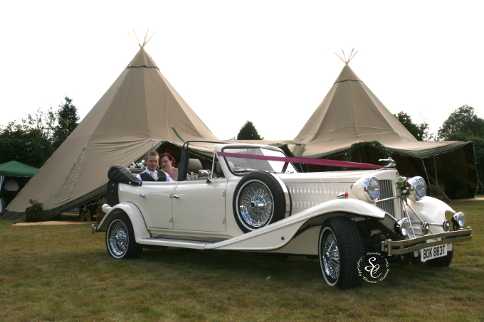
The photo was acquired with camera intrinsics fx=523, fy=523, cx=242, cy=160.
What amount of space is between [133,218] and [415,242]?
4097 millimetres

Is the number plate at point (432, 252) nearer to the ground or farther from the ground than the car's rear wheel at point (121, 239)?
nearer to the ground

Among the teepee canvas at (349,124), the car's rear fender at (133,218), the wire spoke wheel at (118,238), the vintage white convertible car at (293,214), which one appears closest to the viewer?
the vintage white convertible car at (293,214)

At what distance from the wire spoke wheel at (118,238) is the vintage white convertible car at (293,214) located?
0.09 ft

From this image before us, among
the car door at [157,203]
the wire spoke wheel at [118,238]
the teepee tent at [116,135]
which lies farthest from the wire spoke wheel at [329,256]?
the teepee tent at [116,135]

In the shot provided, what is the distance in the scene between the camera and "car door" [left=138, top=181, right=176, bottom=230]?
23.4 feet

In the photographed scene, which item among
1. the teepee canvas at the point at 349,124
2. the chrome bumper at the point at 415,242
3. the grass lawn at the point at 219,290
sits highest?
the teepee canvas at the point at 349,124

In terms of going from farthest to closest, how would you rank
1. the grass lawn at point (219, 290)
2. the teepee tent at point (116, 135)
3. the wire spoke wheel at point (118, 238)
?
1. the teepee tent at point (116, 135)
2. the wire spoke wheel at point (118, 238)
3. the grass lawn at point (219, 290)

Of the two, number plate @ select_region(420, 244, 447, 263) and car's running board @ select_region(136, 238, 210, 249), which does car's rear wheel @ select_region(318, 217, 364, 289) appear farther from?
car's running board @ select_region(136, 238, 210, 249)

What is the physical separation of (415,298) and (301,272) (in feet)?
5.36

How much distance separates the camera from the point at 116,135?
16.6 metres

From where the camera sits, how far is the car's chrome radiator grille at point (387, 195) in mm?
5492

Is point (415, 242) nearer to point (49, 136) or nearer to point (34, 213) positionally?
point (34, 213)

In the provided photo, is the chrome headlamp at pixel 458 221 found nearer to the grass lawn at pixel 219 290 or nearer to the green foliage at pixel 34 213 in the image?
the grass lawn at pixel 219 290

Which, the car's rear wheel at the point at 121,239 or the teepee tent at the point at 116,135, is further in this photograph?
the teepee tent at the point at 116,135
